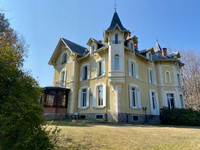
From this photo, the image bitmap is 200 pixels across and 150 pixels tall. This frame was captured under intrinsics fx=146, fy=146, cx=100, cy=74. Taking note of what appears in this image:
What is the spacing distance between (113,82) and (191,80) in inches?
817

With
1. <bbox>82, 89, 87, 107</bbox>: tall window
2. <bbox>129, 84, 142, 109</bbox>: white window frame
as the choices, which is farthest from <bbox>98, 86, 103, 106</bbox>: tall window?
<bbox>129, 84, 142, 109</bbox>: white window frame

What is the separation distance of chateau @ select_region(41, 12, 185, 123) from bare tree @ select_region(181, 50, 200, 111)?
8.78 metres

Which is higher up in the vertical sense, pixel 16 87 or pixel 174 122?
pixel 16 87

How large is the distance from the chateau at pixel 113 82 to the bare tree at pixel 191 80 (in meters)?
8.78

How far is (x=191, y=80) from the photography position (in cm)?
2691

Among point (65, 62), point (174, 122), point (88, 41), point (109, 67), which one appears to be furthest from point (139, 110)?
point (65, 62)

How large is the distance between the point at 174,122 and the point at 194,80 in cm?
1569

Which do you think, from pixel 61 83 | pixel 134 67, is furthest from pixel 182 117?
pixel 61 83

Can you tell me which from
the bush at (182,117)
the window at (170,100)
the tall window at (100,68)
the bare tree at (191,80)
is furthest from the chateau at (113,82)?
the bare tree at (191,80)

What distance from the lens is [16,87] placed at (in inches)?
139

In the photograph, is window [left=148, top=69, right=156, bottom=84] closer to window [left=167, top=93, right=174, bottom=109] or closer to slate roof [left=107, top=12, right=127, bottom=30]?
window [left=167, top=93, right=174, bottom=109]

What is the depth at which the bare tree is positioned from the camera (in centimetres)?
2578

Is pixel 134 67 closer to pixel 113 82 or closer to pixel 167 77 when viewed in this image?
pixel 113 82

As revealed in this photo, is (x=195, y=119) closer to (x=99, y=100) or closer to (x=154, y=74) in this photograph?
(x=154, y=74)
